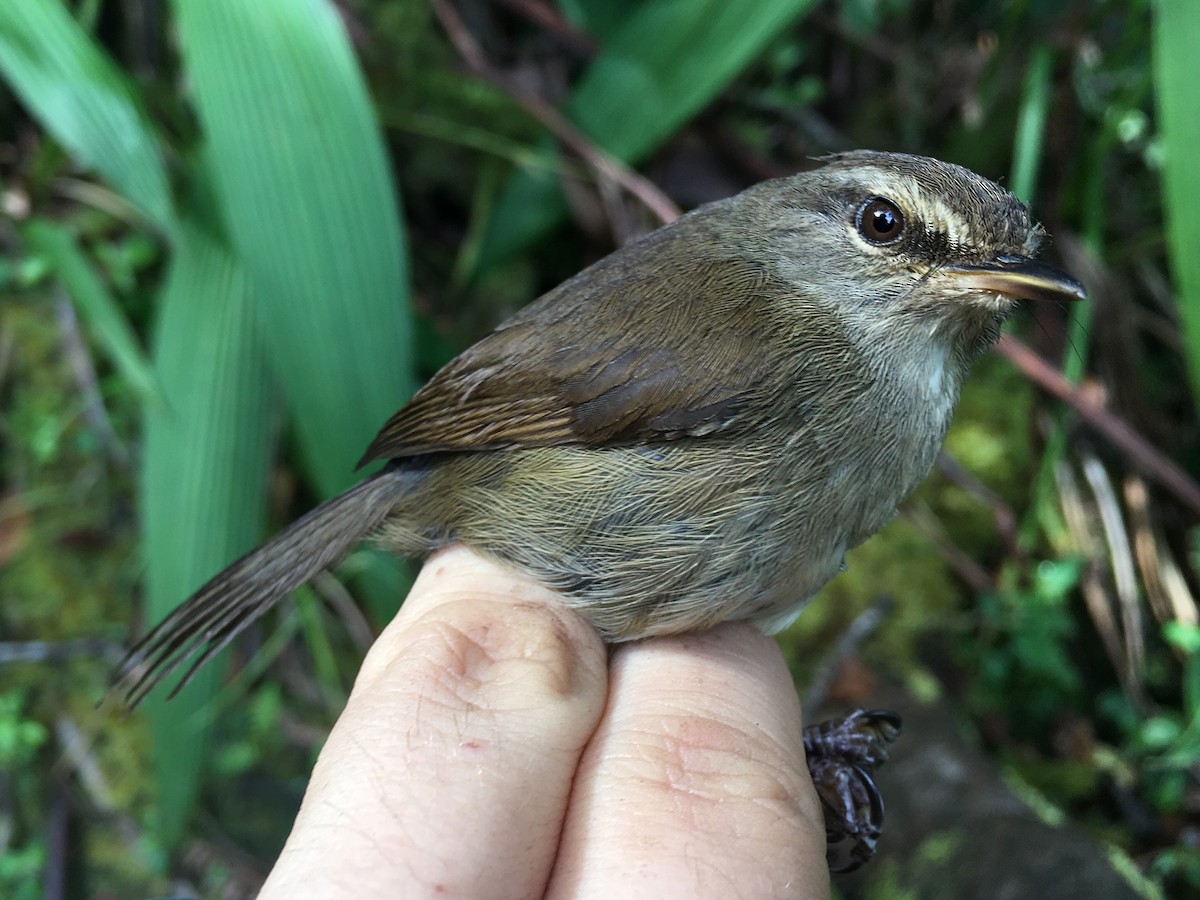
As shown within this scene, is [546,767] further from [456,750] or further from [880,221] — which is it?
[880,221]

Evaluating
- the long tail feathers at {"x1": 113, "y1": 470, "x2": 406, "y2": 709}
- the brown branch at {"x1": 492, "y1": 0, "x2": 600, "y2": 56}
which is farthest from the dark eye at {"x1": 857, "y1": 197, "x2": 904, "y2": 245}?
the brown branch at {"x1": 492, "y1": 0, "x2": 600, "y2": 56}

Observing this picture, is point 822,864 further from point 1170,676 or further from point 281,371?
point 1170,676

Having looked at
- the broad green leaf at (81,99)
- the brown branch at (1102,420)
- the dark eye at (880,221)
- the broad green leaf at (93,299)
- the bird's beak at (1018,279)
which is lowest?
the brown branch at (1102,420)

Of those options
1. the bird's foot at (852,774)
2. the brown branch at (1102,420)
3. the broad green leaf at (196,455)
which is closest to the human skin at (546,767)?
the bird's foot at (852,774)

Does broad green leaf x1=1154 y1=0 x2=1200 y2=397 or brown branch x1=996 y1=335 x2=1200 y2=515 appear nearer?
broad green leaf x1=1154 y1=0 x2=1200 y2=397

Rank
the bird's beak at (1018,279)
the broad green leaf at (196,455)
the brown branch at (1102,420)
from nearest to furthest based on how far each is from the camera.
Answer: the bird's beak at (1018,279), the broad green leaf at (196,455), the brown branch at (1102,420)

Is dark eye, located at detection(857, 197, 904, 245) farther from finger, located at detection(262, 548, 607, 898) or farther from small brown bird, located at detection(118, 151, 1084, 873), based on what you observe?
finger, located at detection(262, 548, 607, 898)

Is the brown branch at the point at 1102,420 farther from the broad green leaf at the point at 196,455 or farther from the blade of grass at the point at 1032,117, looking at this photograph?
the broad green leaf at the point at 196,455
